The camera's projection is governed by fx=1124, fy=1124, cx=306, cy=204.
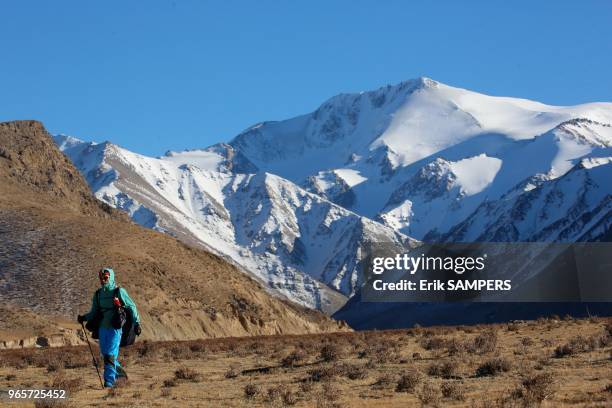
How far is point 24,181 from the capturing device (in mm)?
111875

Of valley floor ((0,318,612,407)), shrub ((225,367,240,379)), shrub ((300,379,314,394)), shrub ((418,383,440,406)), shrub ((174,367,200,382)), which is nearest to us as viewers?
shrub ((418,383,440,406))

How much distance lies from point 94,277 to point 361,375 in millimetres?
57204

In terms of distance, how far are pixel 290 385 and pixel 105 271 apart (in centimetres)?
570

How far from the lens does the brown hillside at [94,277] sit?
75.8 meters

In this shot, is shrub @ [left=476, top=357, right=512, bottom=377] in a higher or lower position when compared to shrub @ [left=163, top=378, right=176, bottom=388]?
higher

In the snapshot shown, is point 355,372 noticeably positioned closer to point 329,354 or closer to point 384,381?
point 384,381

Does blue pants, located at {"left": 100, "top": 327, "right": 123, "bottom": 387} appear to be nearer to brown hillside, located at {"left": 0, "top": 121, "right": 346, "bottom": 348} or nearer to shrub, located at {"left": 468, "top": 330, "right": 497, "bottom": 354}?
shrub, located at {"left": 468, "top": 330, "right": 497, "bottom": 354}

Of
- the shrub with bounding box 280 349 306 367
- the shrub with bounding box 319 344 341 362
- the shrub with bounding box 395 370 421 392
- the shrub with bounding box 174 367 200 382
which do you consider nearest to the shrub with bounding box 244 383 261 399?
the shrub with bounding box 395 370 421 392

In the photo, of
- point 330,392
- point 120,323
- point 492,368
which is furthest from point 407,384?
point 120,323

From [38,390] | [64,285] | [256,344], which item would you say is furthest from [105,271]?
[64,285]

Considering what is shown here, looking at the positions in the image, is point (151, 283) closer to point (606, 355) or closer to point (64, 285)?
point (64, 285)

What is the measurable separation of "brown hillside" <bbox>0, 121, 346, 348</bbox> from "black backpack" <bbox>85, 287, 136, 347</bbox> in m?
43.6

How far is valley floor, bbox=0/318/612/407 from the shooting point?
2175 centimetres

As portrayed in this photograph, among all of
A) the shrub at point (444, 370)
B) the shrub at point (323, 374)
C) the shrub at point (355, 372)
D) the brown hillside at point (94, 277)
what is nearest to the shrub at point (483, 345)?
the shrub at point (355, 372)
